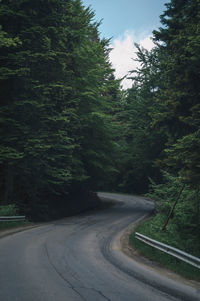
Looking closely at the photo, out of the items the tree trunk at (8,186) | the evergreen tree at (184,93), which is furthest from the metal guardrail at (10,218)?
the evergreen tree at (184,93)

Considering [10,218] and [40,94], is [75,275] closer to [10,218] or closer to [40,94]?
[10,218]

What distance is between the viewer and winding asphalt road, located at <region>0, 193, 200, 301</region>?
5.88 metres

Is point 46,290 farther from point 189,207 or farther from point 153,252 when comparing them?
point 189,207

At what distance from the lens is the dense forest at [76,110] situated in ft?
→ 38.3

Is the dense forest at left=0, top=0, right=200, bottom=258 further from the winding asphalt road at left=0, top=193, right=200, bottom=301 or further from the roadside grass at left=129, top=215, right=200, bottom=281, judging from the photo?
the winding asphalt road at left=0, top=193, right=200, bottom=301

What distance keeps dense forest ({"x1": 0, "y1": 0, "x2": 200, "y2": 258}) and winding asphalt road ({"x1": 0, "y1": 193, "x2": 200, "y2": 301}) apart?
3.88 m

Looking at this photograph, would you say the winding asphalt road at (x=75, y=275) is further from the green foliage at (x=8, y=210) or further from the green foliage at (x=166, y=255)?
the green foliage at (x=8, y=210)

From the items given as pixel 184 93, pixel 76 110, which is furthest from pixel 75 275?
pixel 76 110

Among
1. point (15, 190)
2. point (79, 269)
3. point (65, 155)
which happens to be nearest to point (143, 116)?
point (65, 155)

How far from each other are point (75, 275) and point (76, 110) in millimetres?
15038

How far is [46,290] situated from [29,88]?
14087mm

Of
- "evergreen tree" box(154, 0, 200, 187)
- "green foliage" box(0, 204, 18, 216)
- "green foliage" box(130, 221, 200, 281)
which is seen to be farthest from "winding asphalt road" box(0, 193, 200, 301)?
"green foliage" box(0, 204, 18, 216)

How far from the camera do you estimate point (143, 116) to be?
97.9 ft

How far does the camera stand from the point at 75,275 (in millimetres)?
7219
